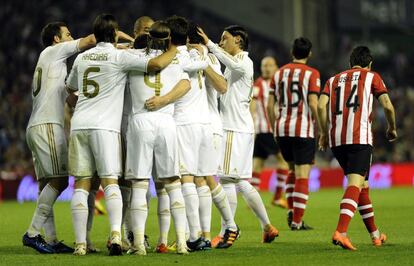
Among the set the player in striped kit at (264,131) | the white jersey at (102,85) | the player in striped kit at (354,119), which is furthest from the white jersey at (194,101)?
the player in striped kit at (264,131)

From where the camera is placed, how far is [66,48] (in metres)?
11.0

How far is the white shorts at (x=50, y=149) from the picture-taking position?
10.9 metres

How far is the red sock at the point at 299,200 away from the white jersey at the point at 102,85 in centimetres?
376

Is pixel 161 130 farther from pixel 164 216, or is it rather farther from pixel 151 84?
pixel 164 216

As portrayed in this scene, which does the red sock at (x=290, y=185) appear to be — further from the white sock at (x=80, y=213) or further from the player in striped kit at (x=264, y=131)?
the white sock at (x=80, y=213)

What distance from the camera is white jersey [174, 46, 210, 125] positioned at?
10.7m

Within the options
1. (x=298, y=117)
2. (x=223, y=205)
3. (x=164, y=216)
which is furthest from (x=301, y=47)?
(x=164, y=216)

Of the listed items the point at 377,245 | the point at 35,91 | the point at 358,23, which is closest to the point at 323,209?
the point at 377,245

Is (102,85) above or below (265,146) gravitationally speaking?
above

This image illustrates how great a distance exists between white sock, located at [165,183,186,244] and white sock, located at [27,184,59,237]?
1.24m

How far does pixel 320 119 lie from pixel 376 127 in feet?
60.5

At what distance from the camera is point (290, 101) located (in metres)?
13.8

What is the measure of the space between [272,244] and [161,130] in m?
2.07

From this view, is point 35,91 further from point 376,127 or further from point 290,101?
point 376,127
